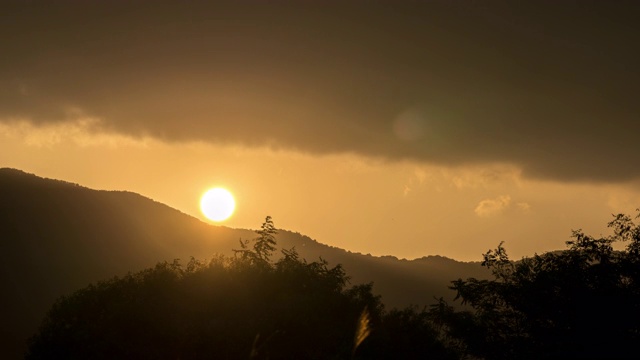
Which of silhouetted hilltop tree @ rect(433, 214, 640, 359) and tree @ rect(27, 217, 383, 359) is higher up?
silhouetted hilltop tree @ rect(433, 214, 640, 359)

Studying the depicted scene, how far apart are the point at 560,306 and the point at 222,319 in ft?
77.6

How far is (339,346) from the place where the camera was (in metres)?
43.0

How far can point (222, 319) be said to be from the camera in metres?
42.2

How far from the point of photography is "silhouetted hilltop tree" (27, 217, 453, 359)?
40656mm

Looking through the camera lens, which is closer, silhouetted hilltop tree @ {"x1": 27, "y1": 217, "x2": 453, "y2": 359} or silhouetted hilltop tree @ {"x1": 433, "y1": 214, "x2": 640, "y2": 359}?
silhouetted hilltop tree @ {"x1": 433, "y1": 214, "x2": 640, "y2": 359}

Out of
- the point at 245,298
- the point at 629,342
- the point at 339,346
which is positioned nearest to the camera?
the point at 629,342

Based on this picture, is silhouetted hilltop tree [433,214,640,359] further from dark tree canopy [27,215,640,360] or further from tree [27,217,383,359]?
tree [27,217,383,359]

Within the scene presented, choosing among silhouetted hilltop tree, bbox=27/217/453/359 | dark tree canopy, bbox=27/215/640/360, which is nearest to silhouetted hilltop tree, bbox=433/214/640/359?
dark tree canopy, bbox=27/215/640/360

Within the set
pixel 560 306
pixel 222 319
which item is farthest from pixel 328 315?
pixel 560 306

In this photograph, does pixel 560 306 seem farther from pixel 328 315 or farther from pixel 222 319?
pixel 222 319

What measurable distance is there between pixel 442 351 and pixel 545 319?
15.8 m

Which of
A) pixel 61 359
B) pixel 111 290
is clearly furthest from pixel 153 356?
pixel 111 290

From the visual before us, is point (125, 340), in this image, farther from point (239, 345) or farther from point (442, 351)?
point (442, 351)

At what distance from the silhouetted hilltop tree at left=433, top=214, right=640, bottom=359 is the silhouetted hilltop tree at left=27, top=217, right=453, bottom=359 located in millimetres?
8291
